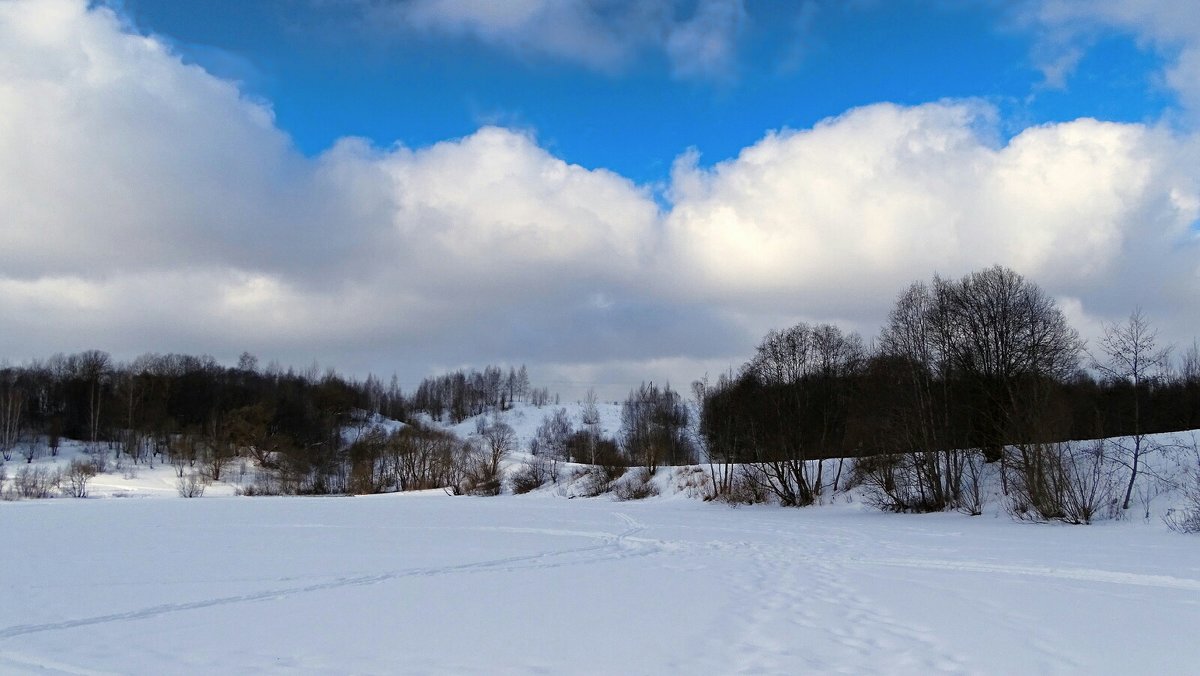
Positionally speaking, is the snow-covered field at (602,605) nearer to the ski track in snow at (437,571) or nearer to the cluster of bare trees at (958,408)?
the ski track in snow at (437,571)

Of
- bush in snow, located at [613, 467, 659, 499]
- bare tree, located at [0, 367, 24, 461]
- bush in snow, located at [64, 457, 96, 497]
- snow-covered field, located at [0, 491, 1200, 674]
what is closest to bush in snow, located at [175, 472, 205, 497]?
bush in snow, located at [64, 457, 96, 497]

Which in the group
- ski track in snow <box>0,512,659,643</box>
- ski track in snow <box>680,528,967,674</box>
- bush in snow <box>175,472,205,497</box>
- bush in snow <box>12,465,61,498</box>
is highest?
ski track in snow <box>680,528,967,674</box>

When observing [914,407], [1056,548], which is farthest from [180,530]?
[914,407]

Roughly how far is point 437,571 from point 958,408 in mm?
29252

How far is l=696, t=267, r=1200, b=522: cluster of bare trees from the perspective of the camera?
2716cm

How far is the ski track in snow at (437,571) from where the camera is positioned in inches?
361

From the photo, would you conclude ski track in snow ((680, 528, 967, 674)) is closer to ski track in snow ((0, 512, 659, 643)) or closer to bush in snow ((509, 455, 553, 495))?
ski track in snow ((0, 512, 659, 643))

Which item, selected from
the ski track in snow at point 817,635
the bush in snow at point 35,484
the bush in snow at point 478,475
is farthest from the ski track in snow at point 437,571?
the bush in snow at point 35,484

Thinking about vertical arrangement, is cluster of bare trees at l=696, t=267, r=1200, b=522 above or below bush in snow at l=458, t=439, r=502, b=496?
above

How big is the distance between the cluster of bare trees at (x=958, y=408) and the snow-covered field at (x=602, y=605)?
24.3ft

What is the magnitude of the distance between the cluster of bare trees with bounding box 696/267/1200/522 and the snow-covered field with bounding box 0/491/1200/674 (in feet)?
24.3

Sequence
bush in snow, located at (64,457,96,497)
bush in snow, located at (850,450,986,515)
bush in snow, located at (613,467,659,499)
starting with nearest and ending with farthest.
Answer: bush in snow, located at (850,450,986,515) < bush in snow, located at (613,467,659,499) < bush in snow, located at (64,457,96,497)

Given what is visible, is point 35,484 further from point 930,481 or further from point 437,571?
point 930,481

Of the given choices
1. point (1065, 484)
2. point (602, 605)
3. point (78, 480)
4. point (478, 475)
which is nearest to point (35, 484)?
point (78, 480)
